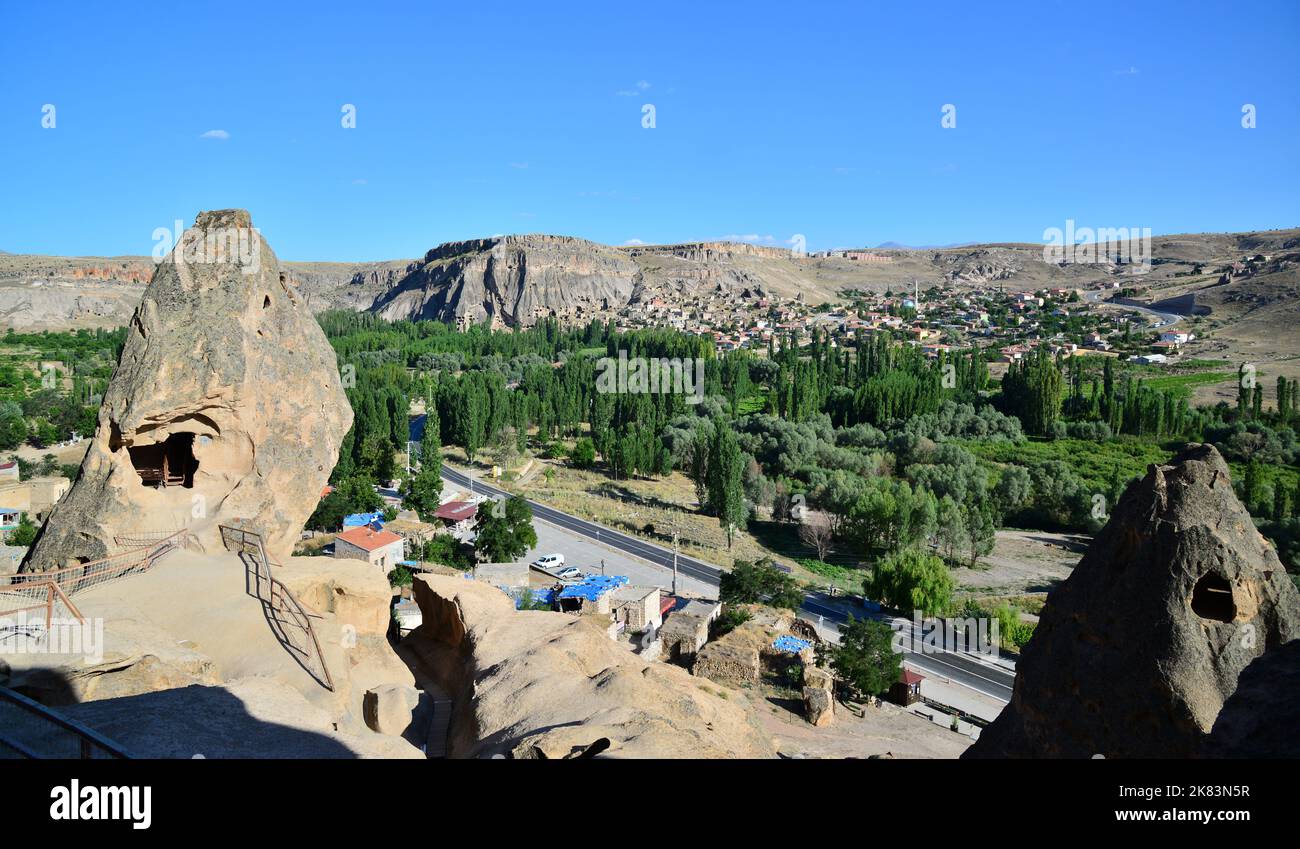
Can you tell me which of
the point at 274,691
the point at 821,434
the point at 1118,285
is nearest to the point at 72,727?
the point at 274,691

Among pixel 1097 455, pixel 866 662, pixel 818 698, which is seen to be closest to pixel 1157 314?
pixel 1097 455

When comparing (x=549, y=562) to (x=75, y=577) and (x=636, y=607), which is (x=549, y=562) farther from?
(x=75, y=577)

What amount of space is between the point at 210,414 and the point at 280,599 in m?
3.72

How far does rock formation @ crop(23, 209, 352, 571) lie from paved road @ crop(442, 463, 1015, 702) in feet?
69.3

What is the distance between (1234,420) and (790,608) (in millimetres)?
50883

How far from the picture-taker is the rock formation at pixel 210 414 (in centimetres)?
1244

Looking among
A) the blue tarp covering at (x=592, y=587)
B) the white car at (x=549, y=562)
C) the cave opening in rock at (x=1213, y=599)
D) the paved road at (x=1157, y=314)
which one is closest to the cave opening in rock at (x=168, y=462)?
the cave opening in rock at (x=1213, y=599)

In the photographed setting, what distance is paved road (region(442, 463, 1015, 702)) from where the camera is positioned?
26.4 meters

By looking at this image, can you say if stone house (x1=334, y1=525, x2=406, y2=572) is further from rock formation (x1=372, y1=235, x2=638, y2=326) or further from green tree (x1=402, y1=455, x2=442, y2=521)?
rock formation (x1=372, y1=235, x2=638, y2=326)

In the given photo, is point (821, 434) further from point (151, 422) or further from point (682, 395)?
point (151, 422)

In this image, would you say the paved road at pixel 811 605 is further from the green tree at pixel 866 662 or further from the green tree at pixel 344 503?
the green tree at pixel 344 503

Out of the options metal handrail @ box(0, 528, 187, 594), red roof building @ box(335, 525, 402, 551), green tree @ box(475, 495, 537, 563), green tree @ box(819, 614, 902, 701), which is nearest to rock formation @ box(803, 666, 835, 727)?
green tree @ box(819, 614, 902, 701)

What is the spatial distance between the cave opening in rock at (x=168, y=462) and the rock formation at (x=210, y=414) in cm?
2
